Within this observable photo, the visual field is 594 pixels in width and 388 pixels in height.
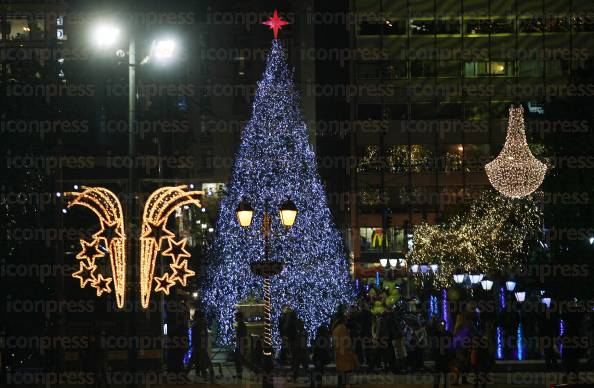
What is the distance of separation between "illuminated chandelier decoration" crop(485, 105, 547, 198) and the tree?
645 centimetres

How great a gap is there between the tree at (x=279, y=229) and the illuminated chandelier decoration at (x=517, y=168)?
6.45m

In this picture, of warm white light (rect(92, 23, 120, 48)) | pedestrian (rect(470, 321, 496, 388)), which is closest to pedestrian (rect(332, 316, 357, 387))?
pedestrian (rect(470, 321, 496, 388))

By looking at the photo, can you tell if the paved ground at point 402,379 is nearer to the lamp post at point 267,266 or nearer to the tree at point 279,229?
the lamp post at point 267,266

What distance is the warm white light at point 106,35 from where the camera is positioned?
78.0 ft

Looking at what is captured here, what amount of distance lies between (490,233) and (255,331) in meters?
22.3

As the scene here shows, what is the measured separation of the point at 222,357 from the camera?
3797cm

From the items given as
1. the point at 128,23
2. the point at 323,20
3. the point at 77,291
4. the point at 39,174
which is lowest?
the point at 77,291

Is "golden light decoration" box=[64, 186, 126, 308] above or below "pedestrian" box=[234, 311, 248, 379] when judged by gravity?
above

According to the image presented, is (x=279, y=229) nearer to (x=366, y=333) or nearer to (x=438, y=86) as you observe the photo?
(x=366, y=333)

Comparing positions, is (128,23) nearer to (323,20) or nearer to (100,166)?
(100,166)

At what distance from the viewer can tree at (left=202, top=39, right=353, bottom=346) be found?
125ft

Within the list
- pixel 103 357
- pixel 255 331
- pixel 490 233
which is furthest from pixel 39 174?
pixel 490 233

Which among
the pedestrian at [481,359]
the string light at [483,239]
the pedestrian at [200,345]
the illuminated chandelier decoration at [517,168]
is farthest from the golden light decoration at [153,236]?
the string light at [483,239]

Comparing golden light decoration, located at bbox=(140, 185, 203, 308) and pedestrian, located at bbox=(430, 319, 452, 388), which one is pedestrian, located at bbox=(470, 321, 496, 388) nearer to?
pedestrian, located at bbox=(430, 319, 452, 388)
